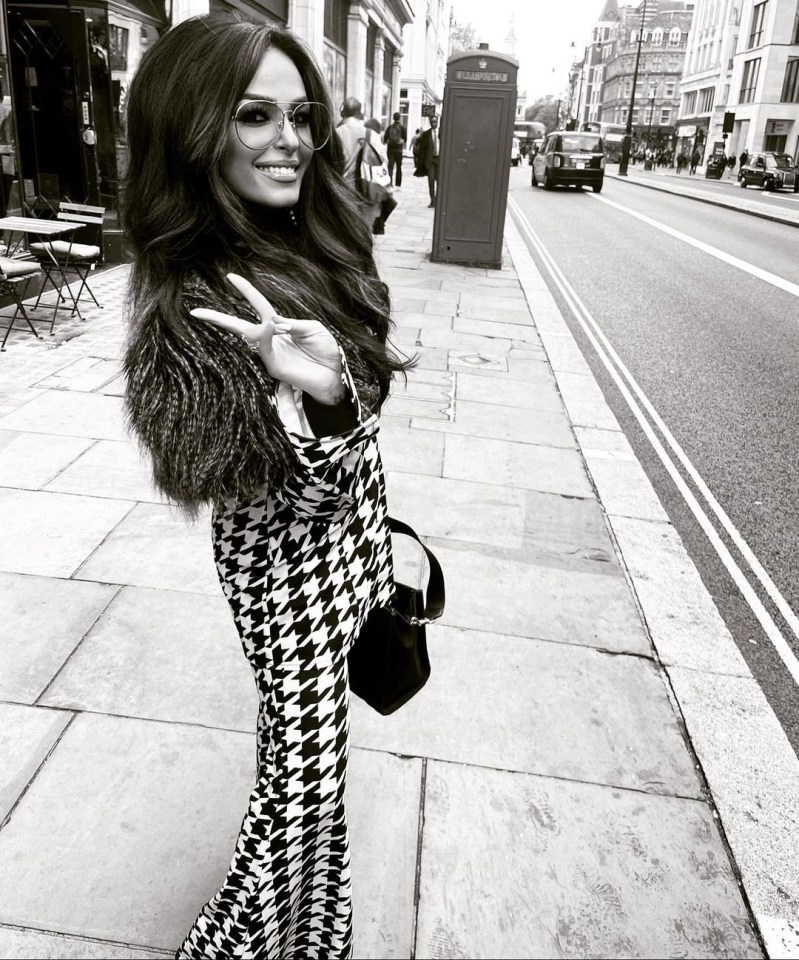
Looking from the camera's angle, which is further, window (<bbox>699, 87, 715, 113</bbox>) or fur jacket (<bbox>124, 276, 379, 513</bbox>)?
window (<bbox>699, 87, 715, 113</bbox>)

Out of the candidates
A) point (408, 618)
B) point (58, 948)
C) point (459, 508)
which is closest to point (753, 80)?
point (459, 508)

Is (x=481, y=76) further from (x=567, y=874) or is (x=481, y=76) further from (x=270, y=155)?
(x=567, y=874)

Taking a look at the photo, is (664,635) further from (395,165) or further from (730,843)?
(395,165)

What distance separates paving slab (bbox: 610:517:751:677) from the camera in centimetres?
308

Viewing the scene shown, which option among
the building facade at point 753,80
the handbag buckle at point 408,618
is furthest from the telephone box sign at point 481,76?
the building facade at point 753,80

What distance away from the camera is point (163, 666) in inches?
112

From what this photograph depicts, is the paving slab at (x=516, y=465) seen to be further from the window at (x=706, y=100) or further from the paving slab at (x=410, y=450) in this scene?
the window at (x=706, y=100)

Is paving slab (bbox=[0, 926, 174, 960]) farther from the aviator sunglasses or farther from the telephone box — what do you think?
the telephone box

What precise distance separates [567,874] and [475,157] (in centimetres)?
1058

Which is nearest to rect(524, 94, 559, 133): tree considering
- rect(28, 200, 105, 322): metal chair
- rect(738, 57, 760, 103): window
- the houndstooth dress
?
rect(738, 57, 760, 103): window

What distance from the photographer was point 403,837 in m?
2.20

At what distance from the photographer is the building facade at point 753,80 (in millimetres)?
53625

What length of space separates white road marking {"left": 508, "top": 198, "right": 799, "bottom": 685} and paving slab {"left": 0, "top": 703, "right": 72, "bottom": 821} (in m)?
2.53

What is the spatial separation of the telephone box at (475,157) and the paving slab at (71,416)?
7257 mm
